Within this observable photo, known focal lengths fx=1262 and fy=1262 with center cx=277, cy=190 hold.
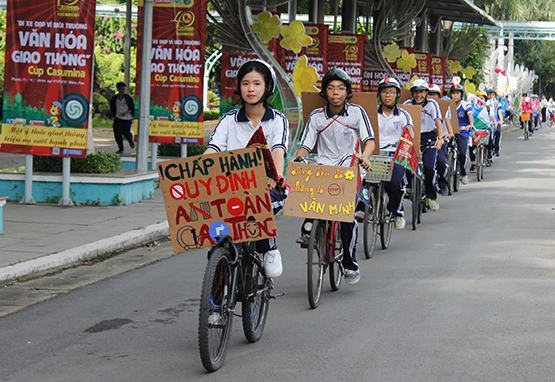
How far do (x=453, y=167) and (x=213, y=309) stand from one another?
49.6 feet

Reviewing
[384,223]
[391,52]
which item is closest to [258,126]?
[384,223]

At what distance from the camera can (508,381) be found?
7285mm

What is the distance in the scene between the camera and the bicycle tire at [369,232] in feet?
42.8

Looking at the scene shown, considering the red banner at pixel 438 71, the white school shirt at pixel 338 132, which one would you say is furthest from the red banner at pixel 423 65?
the white school shirt at pixel 338 132

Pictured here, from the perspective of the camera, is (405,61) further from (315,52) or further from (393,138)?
(393,138)

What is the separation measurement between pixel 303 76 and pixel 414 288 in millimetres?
10545

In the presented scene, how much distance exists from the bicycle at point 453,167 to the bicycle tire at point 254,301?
41.8 feet

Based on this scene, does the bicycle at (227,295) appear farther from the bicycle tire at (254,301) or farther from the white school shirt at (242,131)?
the white school shirt at (242,131)

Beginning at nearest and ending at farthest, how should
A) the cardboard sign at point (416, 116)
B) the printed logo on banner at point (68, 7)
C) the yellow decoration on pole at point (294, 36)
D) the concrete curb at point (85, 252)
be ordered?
the concrete curb at point (85, 252) < the cardboard sign at point (416, 116) < the printed logo on banner at point (68, 7) < the yellow decoration on pole at point (294, 36)

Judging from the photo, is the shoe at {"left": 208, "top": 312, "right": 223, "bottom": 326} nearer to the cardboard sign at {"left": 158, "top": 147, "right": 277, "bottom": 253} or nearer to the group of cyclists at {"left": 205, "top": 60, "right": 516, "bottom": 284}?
the cardboard sign at {"left": 158, "top": 147, "right": 277, "bottom": 253}

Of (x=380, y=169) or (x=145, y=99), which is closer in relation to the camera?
(x=380, y=169)

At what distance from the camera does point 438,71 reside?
45.9 metres

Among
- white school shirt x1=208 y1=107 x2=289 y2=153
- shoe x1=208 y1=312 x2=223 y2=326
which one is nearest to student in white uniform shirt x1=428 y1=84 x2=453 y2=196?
white school shirt x1=208 y1=107 x2=289 y2=153

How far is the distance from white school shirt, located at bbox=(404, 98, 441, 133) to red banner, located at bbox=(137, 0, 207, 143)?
14.9 ft
